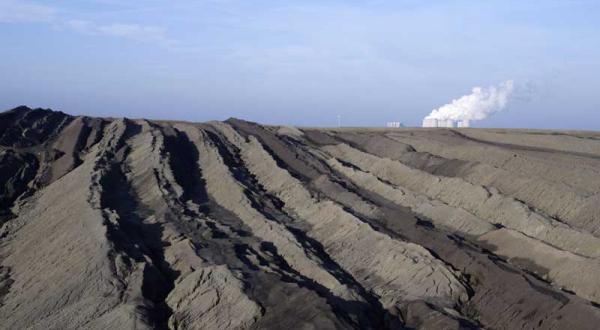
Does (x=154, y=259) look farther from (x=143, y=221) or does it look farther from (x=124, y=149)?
(x=124, y=149)

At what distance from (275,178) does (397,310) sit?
1650 centimetres

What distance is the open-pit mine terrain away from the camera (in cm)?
1540

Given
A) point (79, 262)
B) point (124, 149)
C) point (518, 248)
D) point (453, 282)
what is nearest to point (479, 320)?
point (453, 282)

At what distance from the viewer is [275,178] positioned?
3161 cm

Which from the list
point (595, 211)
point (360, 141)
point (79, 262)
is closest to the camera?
point (79, 262)

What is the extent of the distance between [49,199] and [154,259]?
35.0 feet

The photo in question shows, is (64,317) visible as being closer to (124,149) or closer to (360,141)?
(124,149)

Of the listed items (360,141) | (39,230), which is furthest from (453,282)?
(360,141)

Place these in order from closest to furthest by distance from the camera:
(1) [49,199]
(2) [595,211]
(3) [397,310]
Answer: (3) [397,310] < (2) [595,211] < (1) [49,199]

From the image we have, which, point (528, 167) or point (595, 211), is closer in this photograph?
point (595, 211)

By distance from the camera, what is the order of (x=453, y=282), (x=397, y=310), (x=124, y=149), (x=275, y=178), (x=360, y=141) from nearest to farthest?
1. (x=397, y=310)
2. (x=453, y=282)
3. (x=275, y=178)
4. (x=124, y=149)
5. (x=360, y=141)

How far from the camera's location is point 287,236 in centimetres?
2108

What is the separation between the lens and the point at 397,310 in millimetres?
15578

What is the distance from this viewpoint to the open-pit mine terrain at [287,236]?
15398 mm
